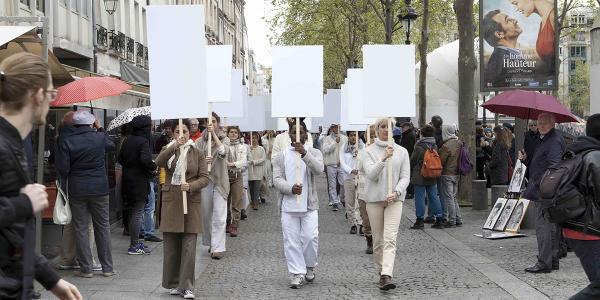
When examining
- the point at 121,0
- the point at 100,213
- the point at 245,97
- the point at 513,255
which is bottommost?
the point at 513,255

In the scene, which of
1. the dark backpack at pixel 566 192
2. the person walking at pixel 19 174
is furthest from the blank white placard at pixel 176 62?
the person walking at pixel 19 174

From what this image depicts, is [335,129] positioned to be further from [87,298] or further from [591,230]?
[591,230]

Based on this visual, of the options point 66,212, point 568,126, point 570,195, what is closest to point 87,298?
point 66,212

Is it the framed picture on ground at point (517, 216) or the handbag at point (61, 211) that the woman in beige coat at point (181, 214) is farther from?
the framed picture on ground at point (517, 216)

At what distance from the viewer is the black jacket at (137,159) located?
11516mm

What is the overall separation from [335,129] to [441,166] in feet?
12.6

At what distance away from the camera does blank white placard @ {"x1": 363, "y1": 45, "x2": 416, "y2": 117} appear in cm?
976

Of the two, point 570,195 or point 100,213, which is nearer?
point 570,195

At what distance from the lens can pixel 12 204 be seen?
3.03m

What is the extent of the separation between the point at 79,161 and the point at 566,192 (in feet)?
18.4

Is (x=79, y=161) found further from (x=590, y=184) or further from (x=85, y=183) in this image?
(x=590, y=184)

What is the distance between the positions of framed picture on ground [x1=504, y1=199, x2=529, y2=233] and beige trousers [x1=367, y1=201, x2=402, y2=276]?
15.5 ft

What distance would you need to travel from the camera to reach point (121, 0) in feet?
110

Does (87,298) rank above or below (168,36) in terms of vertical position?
below
